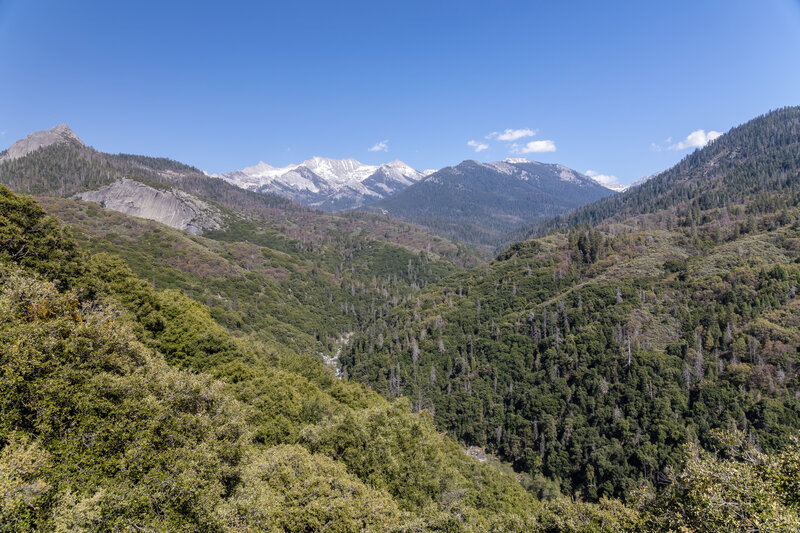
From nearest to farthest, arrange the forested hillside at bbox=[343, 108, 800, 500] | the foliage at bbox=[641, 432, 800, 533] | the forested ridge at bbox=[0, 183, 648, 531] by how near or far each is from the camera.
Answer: the forested ridge at bbox=[0, 183, 648, 531] < the foliage at bbox=[641, 432, 800, 533] < the forested hillside at bbox=[343, 108, 800, 500]

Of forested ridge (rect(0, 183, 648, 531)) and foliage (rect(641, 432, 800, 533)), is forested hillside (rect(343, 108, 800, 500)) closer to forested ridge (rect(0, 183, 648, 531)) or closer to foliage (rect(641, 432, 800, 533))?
foliage (rect(641, 432, 800, 533))

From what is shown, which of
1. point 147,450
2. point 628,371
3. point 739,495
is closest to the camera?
point 739,495

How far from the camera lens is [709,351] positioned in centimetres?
14688

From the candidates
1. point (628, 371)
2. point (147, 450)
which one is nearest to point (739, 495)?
point (147, 450)

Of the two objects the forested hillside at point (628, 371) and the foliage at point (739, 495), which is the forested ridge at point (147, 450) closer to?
the foliage at point (739, 495)

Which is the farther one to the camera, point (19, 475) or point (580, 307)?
point (580, 307)

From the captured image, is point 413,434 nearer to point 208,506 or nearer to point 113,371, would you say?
point 208,506

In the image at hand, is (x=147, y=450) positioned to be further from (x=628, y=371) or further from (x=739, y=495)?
(x=628, y=371)

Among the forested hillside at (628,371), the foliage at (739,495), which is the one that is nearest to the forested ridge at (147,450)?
the foliage at (739,495)

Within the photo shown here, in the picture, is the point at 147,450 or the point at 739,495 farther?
the point at 147,450

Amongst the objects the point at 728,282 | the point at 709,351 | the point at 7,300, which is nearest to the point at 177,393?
the point at 7,300

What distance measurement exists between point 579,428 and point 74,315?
160 m

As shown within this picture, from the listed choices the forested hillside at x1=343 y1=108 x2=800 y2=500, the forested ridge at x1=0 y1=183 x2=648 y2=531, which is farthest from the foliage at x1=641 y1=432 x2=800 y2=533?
the forested hillside at x1=343 y1=108 x2=800 y2=500

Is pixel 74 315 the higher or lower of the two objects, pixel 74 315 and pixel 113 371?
the higher
